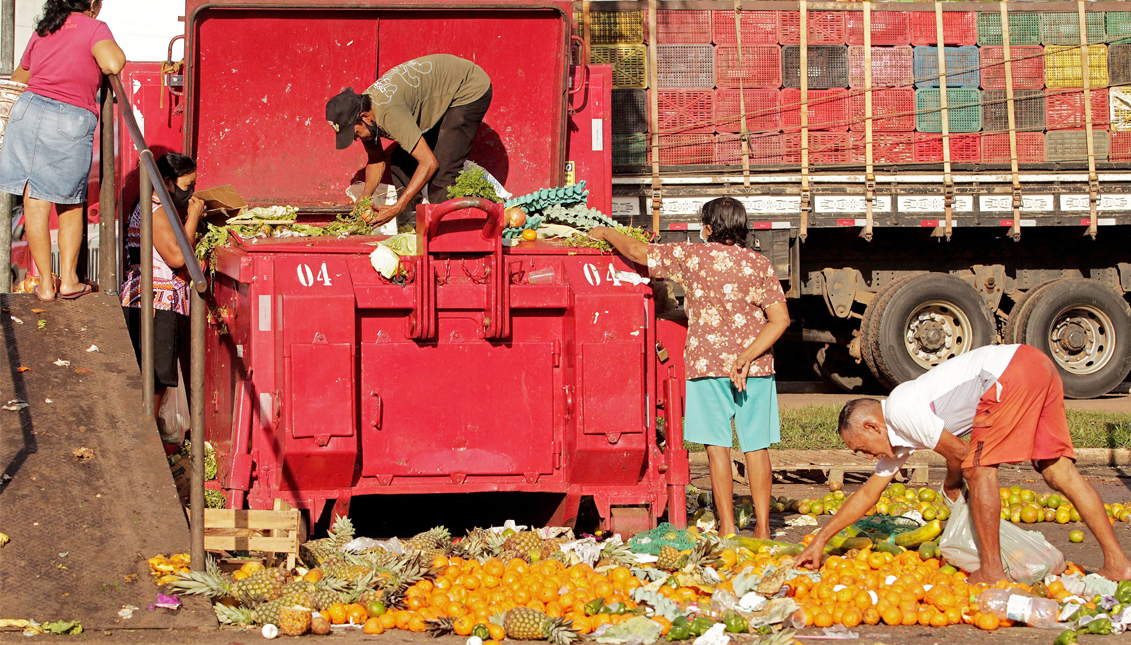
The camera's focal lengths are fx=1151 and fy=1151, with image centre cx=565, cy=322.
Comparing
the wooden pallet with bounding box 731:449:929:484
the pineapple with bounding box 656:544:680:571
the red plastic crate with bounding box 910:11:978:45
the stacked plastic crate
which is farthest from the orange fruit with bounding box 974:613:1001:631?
the red plastic crate with bounding box 910:11:978:45

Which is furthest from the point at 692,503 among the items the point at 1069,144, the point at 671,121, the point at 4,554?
the point at 1069,144

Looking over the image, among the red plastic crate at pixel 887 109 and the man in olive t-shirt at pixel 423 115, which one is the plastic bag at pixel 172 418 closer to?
the man in olive t-shirt at pixel 423 115

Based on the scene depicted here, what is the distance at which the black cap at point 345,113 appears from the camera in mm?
6012

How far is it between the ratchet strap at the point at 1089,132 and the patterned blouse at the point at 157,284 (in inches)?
350

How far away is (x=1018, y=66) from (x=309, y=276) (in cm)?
875

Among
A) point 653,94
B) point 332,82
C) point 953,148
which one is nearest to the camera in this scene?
point 332,82

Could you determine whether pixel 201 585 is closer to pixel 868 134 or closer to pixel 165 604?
pixel 165 604

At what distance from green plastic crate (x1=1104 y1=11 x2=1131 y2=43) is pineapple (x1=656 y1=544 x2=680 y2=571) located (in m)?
9.15

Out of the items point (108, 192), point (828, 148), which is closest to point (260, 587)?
A: point (108, 192)

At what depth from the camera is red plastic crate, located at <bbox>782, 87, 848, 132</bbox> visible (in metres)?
11.0

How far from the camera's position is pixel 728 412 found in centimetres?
539

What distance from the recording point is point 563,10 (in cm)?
648

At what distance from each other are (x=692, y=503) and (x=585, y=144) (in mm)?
2256

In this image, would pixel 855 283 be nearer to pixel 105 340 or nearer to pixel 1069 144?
pixel 1069 144
